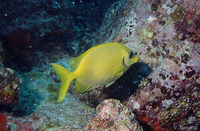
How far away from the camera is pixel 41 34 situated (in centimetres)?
576

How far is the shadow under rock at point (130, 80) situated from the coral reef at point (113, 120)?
3.14 feet

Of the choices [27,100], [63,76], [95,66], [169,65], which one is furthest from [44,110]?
[169,65]

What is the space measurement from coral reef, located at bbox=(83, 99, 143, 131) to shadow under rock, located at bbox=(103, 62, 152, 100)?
956 millimetres

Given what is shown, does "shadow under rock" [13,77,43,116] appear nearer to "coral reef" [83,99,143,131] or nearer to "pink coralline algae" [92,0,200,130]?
"coral reef" [83,99,143,131]

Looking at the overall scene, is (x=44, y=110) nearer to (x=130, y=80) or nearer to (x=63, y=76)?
(x=63, y=76)

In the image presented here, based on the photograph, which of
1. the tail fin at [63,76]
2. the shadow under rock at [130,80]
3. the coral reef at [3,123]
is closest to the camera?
the tail fin at [63,76]

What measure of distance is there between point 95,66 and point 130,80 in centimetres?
141

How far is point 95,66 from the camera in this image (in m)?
1.98

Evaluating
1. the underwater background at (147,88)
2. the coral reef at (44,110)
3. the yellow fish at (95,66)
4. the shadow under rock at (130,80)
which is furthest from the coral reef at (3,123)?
the shadow under rock at (130,80)

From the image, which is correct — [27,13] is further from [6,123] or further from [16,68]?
[6,123]

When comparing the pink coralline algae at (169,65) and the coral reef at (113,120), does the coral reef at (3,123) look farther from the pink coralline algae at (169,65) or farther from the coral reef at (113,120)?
the pink coralline algae at (169,65)

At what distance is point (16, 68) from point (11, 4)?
2411 millimetres

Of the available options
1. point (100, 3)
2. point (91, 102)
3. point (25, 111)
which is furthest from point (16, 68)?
point (100, 3)

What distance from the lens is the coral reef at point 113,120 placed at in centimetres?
207
